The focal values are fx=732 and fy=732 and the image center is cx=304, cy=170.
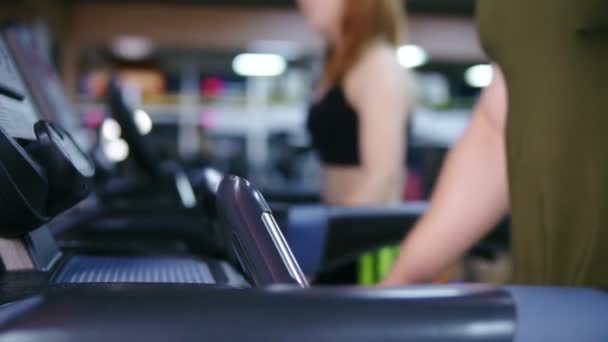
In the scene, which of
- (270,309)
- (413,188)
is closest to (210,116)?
(413,188)

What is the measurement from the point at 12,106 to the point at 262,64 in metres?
9.50

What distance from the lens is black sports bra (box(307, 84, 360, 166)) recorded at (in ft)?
6.15

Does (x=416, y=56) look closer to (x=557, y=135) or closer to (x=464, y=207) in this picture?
(x=464, y=207)

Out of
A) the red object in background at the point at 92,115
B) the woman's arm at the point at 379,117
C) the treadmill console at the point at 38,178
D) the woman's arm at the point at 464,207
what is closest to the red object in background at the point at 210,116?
the red object in background at the point at 92,115

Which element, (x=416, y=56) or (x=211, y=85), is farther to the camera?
(x=211, y=85)

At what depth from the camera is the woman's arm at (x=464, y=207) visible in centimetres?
86

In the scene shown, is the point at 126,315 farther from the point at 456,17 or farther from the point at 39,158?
the point at 456,17

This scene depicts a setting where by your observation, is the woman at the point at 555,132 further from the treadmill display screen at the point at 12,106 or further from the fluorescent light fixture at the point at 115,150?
the fluorescent light fixture at the point at 115,150

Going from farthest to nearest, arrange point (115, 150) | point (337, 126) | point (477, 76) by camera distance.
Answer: point (477, 76) < point (115, 150) < point (337, 126)

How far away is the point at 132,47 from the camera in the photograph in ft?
31.9

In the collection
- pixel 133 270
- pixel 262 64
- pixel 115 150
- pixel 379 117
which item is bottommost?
pixel 262 64

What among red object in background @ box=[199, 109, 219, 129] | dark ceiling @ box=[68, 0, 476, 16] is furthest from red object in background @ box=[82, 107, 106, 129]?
dark ceiling @ box=[68, 0, 476, 16]

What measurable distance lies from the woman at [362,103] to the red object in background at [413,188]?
192 centimetres

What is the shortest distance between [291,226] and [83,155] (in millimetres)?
696
